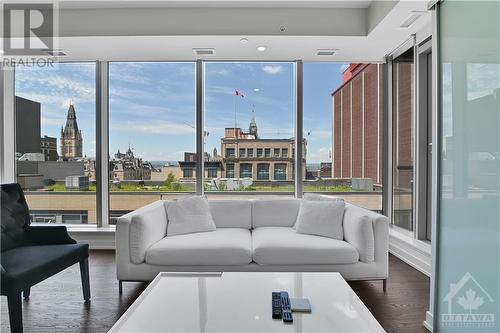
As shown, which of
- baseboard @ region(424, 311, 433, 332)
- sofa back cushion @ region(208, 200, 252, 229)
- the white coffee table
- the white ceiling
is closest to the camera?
the white coffee table

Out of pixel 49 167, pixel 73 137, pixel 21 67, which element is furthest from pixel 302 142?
pixel 21 67

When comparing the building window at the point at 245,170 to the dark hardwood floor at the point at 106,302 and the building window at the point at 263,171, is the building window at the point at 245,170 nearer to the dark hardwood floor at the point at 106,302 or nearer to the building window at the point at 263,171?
the building window at the point at 263,171

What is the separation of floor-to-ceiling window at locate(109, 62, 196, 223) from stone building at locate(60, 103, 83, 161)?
45cm

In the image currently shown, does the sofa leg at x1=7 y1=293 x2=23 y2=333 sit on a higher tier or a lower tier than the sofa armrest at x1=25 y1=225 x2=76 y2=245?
lower

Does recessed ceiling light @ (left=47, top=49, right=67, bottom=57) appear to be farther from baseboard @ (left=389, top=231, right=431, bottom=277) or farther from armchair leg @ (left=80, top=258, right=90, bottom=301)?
baseboard @ (left=389, top=231, right=431, bottom=277)

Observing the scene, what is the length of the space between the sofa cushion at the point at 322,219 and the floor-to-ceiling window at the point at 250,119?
121 cm

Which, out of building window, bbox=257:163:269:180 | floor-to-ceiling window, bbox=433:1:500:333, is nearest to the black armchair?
building window, bbox=257:163:269:180

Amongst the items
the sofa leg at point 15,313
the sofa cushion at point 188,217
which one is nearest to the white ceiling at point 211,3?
the sofa cushion at point 188,217

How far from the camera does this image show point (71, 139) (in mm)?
4414

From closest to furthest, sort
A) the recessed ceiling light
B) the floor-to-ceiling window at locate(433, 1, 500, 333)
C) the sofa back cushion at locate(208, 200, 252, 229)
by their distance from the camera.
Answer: the floor-to-ceiling window at locate(433, 1, 500, 333) < the sofa back cushion at locate(208, 200, 252, 229) < the recessed ceiling light

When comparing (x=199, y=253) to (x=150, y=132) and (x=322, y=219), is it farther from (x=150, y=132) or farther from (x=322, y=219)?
(x=150, y=132)

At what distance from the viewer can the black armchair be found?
1.95 metres

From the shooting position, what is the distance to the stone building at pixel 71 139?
4.40m

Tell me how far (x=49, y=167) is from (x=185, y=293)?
3.64m
